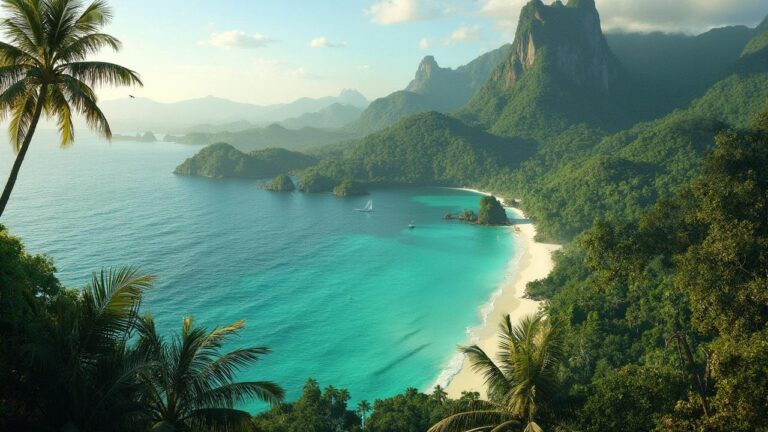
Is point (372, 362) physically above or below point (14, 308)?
below

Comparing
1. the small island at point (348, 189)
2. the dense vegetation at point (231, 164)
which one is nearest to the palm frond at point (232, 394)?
the small island at point (348, 189)

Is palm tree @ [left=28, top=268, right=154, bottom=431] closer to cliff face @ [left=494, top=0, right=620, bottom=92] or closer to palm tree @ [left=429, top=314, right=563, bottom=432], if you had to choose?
palm tree @ [left=429, top=314, right=563, bottom=432]

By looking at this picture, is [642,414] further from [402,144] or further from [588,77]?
[588,77]

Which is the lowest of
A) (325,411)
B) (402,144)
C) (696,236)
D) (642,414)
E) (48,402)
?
(325,411)

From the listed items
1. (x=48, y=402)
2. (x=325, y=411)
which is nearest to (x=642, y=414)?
(x=48, y=402)

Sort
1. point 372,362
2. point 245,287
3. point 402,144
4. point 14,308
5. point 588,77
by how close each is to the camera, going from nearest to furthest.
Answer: point 14,308
point 372,362
point 245,287
point 402,144
point 588,77

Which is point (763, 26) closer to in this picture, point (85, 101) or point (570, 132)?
point (570, 132)
